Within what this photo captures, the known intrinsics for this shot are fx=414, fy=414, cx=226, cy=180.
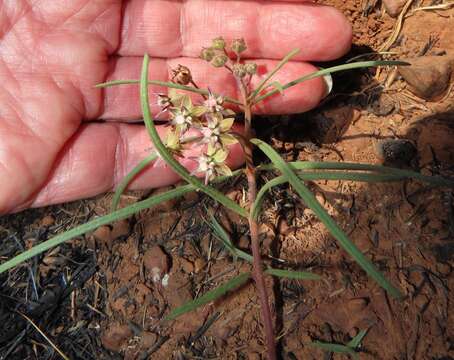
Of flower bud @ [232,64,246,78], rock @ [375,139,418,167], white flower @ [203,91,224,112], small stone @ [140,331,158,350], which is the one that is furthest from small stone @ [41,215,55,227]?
rock @ [375,139,418,167]

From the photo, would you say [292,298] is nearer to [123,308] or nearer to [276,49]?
[123,308]

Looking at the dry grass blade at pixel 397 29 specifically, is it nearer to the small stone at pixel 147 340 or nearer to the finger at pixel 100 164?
the finger at pixel 100 164

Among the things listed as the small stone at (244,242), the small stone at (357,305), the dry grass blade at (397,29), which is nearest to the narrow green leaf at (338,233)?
the small stone at (357,305)

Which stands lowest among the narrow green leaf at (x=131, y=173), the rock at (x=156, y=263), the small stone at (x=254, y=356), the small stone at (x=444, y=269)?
the small stone at (x=254, y=356)

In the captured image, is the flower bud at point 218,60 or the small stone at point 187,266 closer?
the flower bud at point 218,60

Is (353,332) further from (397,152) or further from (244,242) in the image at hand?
(397,152)

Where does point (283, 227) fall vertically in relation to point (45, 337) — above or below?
above

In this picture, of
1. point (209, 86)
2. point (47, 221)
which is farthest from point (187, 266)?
point (209, 86)
